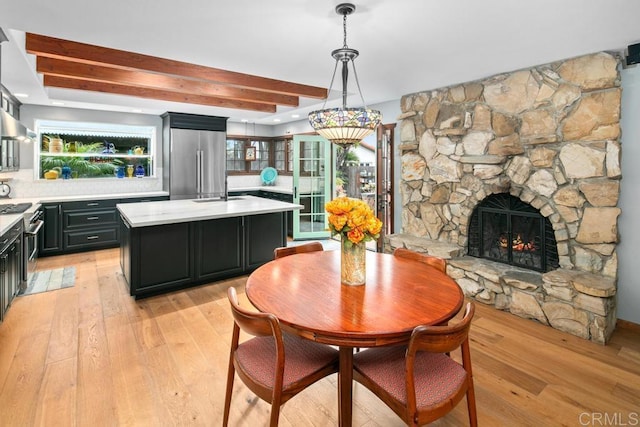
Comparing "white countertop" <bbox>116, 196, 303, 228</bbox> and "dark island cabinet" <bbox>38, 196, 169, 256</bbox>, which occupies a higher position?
"white countertop" <bbox>116, 196, 303, 228</bbox>

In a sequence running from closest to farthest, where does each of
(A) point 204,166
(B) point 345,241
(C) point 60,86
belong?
(B) point 345,241 < (C) point 60,86 < (A) point 204,166

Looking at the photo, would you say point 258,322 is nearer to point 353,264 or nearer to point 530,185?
point 353,264

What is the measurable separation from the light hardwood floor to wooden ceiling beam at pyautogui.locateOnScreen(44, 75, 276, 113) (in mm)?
2600

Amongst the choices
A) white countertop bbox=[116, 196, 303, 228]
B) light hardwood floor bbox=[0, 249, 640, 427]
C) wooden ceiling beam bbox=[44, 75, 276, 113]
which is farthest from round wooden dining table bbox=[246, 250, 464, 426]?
wooden ceiling beam bbox=[44, 75, 276, 113]

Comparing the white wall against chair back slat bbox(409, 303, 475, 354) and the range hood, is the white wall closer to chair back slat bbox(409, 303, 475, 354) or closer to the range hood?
chair back slat bbox(409, 303, 475, 354)

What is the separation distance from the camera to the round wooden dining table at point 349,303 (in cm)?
147

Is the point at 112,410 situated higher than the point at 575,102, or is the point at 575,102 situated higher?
the point at 575,102

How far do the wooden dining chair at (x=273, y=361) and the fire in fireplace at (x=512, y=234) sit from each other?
2776 millimetres

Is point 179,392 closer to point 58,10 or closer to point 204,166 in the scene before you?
point 58,10

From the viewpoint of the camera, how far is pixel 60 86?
13.7 feet

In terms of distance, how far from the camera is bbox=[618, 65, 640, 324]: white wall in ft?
9.53

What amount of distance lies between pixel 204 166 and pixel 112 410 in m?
5.06

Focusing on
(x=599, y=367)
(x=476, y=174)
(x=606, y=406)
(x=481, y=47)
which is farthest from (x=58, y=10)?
(x=599, y=367)

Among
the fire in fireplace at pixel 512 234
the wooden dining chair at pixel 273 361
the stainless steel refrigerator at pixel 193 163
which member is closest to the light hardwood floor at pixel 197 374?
the wooden dining chair at pixel 273 361
